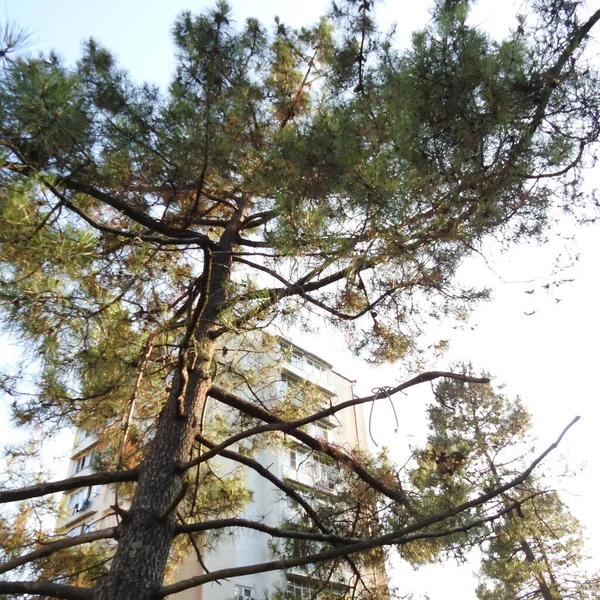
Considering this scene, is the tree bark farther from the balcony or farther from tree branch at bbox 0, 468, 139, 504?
the balcony

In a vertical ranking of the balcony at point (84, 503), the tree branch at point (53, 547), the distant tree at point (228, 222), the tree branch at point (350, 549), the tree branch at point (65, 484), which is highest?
the balcony at point (84, 503)

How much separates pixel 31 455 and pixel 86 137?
6.78 feet

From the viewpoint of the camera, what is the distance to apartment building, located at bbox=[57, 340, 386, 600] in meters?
3.47

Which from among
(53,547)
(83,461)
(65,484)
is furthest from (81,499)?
(53,547)

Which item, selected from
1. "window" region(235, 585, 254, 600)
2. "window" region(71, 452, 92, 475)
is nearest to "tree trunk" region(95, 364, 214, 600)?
"window" region(71, 452, 92, 475)

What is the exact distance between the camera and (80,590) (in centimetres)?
202

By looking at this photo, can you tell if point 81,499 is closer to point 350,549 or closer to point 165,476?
point 165,476

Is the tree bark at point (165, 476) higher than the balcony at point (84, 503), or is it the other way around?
the balcony at point (84, 503)

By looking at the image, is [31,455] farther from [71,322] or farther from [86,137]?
[86,137]

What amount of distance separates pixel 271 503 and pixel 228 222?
9.44 feet

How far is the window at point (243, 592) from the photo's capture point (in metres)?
8.44

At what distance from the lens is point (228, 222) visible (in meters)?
3.80

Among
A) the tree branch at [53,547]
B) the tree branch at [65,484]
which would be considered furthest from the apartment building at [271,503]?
the tree branch at [53,547]

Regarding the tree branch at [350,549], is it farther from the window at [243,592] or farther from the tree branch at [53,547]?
the window at [243,592]
